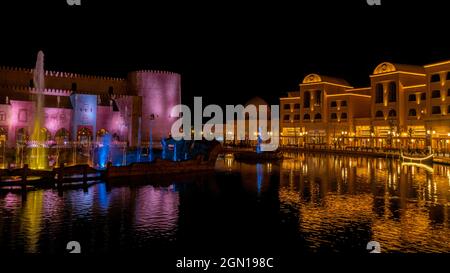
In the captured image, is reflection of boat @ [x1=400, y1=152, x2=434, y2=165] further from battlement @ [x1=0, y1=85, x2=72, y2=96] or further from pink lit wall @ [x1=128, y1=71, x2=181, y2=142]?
battlement @ [x1=0, y1=85, x2=72, y2=96]

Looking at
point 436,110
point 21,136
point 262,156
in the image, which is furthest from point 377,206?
point 436,110

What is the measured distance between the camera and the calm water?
982cm

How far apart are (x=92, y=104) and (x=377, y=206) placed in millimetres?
Result: 34585

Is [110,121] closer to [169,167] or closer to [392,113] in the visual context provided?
[169,167]

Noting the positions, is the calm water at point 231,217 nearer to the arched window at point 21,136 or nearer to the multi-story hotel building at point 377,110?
the arched window at point 21,136

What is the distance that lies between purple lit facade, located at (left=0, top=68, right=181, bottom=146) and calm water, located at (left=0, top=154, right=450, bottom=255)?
24.0 metres

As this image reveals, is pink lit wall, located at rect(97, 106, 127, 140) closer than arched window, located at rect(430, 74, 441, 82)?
No

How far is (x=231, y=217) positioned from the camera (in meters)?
12.7

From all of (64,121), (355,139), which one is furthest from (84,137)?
(355,139)

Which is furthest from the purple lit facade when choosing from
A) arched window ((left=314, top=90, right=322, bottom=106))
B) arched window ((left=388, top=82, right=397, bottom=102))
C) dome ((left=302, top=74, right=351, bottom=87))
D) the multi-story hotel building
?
arched window ((left=388, top=82, right=397, bottom=102))

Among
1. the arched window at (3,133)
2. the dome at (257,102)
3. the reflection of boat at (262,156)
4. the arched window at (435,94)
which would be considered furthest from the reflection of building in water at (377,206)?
the dome at (257,102)
